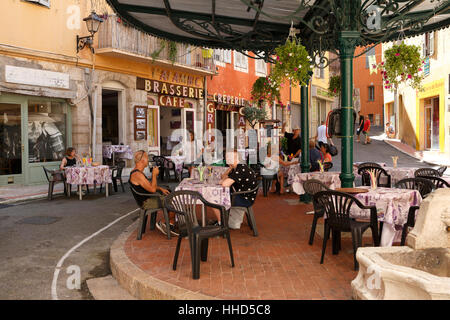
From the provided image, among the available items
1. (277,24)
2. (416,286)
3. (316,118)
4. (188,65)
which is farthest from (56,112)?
(316,118)

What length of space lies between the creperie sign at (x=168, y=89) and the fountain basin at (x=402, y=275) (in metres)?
14.2

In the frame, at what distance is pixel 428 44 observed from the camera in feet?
66.2

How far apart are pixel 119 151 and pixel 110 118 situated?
3.79m

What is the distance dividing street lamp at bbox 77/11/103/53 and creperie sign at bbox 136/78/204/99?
104 inches

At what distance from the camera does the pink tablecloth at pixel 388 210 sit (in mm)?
4859

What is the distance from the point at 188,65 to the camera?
17719 millimetres

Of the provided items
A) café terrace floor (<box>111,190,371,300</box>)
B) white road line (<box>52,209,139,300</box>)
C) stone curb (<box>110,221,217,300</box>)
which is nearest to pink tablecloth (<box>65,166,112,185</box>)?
white road line (<box>52,209,139,300</box>)

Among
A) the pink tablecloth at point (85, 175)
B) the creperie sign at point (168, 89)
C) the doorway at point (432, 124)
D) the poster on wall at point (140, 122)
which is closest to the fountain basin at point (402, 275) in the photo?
the pink tablecloth at point (85, 175)

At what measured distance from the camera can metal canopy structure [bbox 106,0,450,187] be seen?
19.0 feet

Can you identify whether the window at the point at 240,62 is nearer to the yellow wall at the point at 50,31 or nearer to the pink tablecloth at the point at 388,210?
the yellow wall at the point at 50,31

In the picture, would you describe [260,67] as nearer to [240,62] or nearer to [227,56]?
[240,62]

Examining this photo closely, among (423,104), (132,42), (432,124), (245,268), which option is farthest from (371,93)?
(245,268)

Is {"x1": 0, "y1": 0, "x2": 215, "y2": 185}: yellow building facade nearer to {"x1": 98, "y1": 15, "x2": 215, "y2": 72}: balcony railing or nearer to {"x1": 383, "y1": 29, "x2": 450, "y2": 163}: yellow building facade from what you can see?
{"x1": 98, "y1": 15, "x2": 215, "y2": 72}: balcony railing
